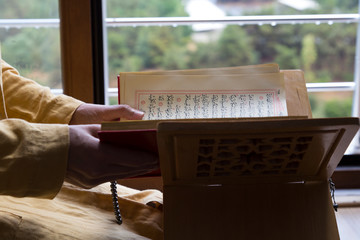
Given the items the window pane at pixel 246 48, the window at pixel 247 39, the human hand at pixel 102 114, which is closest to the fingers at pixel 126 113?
the human hand at pixel 102 114

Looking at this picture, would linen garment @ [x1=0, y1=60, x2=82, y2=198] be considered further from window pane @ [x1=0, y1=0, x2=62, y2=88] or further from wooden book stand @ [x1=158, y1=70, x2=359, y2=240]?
window pane @ [x1=0, y1=0, x2=62, y2=88]

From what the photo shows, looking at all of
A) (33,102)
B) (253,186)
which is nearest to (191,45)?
(33,102)

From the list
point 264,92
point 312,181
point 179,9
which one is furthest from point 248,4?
point 312,181

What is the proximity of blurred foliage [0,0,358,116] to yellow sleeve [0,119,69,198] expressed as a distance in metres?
1.06

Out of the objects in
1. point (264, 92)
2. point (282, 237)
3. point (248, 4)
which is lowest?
point (282, 237)

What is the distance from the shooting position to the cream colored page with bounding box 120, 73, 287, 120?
0.91 m

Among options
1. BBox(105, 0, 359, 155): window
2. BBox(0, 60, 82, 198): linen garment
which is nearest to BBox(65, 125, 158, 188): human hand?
BBox(0, 60, 82, 198): linen garment

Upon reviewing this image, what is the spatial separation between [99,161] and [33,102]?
46 cm

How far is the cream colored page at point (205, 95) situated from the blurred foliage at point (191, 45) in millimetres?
930

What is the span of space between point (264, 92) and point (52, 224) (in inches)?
17.6

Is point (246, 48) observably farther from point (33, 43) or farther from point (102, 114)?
point (102, 114)

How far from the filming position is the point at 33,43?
5.95ft

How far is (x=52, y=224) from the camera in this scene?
33.4 inches

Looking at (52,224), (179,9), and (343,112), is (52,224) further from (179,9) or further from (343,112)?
(343,112)
